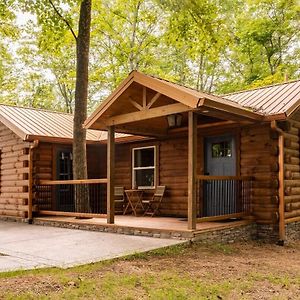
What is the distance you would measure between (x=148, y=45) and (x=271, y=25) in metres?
7.66

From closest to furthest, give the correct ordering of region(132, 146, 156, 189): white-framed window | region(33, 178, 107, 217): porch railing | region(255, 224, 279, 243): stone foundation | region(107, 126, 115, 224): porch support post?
region(255, 224, 279, 243): stone foundation
region(107, 126, 115, 224): porch support post
region(33, 178, 107, 217): porch railing
region(132, 146, 156, 189): white-framed window

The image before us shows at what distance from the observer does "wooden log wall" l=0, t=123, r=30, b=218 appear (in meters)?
12.3

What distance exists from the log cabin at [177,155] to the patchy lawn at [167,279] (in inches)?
58.2

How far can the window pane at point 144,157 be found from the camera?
12.9 metres

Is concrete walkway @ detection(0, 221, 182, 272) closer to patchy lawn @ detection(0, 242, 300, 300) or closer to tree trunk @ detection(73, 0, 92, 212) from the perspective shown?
patchy lawn @ detection(0, 242, 300, 300)

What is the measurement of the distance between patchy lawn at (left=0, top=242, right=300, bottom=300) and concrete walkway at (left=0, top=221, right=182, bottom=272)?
39 centimetres

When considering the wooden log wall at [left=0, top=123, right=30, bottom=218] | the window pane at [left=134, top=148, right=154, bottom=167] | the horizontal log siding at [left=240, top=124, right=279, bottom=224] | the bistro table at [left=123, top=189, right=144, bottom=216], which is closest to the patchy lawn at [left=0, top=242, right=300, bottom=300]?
the horizontal log siding at [left=240, top=124, right=279, bottom=224]

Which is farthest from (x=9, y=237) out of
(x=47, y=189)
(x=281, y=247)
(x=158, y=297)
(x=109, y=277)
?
(x=281, y=247)

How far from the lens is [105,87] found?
31406mm

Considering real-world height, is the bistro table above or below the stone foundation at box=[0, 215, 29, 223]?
above

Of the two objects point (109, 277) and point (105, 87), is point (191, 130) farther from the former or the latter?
point (105, 87)

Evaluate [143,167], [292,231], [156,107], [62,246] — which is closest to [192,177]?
[156,107]

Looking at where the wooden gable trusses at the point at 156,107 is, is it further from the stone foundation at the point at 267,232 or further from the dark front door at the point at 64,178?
the dark front door at the point at 64,178

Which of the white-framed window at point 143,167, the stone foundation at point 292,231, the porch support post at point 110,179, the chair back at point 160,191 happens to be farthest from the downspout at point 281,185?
the white-framed window at point 143,167
